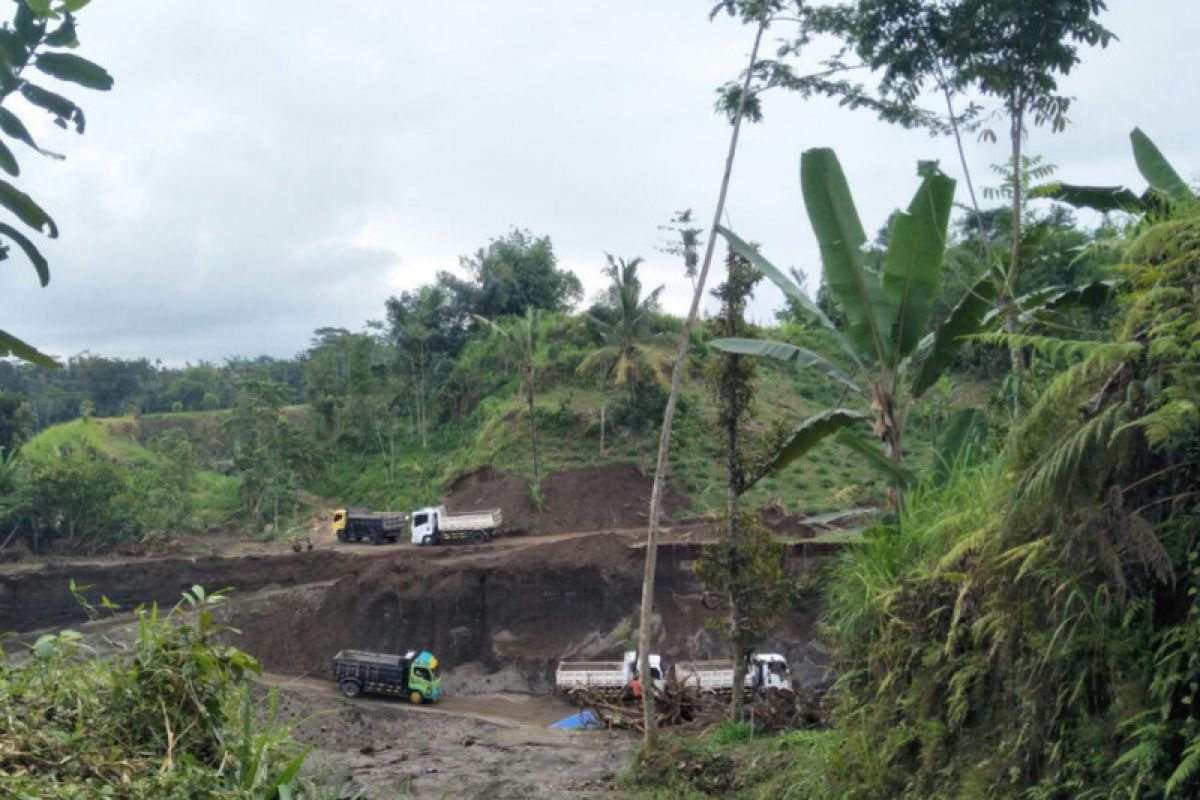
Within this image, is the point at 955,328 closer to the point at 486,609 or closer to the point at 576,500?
the point at 486,609

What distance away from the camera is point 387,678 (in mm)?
23531

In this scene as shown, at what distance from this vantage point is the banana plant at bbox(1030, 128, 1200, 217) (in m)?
5.98

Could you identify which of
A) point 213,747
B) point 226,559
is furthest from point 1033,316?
point 226,559

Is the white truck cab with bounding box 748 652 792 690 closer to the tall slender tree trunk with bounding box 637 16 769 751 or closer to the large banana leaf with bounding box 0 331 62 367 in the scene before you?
the tall slender tree trunk with bounding box 637 16 769 751

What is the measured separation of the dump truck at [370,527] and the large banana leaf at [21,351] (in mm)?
31402

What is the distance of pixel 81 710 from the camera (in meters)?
2.88

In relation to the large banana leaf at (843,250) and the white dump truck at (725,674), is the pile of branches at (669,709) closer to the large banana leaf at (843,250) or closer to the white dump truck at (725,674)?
the white dump truck at (725,674)

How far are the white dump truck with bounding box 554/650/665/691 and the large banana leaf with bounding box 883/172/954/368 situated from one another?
1231cm

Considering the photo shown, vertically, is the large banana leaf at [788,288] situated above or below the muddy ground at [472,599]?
above

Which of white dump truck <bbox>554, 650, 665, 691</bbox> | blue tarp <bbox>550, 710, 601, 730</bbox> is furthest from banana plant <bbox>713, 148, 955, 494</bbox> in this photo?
white dump truck <bbox>554, 650, 665, 691</bbox>

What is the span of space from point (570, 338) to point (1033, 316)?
32488 millimetres

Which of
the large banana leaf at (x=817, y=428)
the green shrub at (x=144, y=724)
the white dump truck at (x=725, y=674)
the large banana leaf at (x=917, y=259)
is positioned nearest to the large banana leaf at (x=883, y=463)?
the large banana leaf at (x=817, y=428)

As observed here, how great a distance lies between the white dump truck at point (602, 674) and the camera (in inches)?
857

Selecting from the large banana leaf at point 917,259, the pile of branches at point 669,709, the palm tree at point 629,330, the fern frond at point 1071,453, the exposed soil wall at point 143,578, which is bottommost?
the pile of branches at point 669,709
